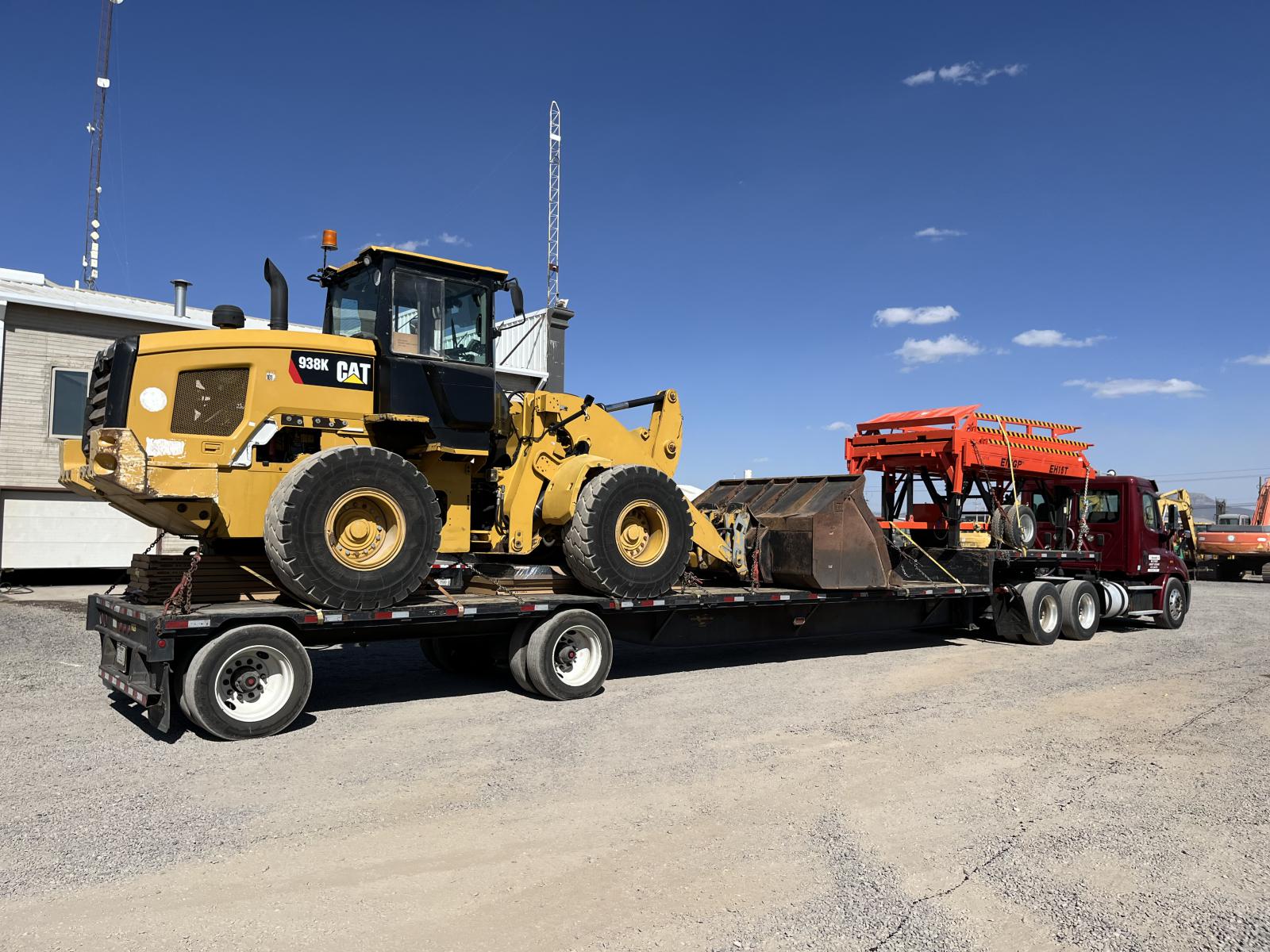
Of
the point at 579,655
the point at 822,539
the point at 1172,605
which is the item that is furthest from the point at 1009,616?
the point at 579,655

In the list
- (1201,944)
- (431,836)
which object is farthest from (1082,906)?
(431,836)

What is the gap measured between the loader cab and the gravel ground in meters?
2.72

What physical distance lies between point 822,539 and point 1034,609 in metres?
4.44

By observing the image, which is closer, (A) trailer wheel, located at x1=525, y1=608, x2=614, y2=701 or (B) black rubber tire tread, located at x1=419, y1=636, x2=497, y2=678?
(A) trailer wheel, located at x1=525, y1=608, x2=614, y2=701

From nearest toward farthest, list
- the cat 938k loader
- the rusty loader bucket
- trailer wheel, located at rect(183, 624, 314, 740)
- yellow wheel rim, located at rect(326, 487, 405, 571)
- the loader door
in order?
trailer wheel, located at rect(183, 624, 314, 740) < the cat 938k loader < yellow wheel rim, located at rect(326, 487, 405, 571) < the loader door < the rusty loader bucket

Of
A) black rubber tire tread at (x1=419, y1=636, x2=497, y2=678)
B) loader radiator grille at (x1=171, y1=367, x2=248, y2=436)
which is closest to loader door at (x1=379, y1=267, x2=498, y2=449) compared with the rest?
loader radiator grille at (x1=171, y1=367, x2=248, y2=436)

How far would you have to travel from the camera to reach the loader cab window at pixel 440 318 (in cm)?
862

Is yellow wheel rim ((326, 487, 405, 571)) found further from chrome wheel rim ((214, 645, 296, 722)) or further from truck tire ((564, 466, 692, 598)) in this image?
truck tire ((564, 466, 692, 598))

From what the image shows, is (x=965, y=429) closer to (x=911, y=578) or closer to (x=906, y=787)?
(x=911, y=578)

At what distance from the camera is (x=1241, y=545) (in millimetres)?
29609

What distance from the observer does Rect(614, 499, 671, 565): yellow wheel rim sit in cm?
952

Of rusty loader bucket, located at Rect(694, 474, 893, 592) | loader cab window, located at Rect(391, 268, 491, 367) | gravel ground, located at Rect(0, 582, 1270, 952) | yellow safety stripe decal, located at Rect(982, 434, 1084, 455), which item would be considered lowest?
gravel ground, located at Rect(0, 582, 1270, 952)

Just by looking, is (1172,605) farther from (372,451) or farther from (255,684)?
(255,684)

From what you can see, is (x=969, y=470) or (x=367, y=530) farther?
(x=969, y=470)
